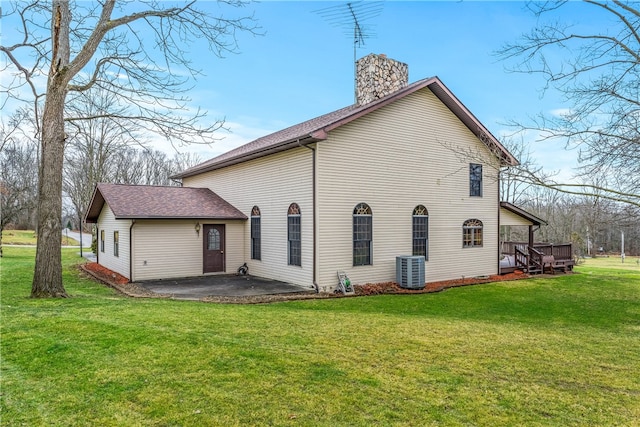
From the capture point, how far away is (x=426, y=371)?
4656 mm

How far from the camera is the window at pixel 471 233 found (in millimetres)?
15102

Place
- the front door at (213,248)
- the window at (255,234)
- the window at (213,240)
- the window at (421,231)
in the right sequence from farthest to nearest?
the window at (213,240) → the front door at (213,248) → the window at (255,234) → the window at (421,231)

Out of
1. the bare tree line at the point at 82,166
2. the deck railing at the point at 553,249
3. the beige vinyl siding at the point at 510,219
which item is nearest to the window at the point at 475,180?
the beige vinyl siding at the point at 510,219

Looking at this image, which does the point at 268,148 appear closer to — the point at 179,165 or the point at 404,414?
the point at 404,414

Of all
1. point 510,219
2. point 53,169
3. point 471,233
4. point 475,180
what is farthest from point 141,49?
point 510,219

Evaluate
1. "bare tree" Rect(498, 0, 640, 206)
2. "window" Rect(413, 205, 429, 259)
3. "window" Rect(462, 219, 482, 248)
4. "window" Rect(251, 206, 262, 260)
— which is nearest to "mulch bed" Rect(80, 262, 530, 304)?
"window" Rect(413, 205, 429, 259)

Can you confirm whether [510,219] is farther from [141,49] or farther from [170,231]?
[141,49]

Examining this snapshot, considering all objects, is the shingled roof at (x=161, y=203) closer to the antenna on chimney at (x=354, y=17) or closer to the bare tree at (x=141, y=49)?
the bare tree at (x=141, y=49)

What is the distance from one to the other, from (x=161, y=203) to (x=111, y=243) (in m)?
3.46

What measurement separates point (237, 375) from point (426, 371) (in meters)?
→ 2.18

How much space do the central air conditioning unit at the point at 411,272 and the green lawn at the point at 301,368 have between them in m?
4.05

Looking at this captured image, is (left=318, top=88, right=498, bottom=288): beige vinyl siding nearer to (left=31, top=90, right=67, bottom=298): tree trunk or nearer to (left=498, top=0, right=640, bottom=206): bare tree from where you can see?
(left=498, top=0, right=640, bottom=206): bare tree

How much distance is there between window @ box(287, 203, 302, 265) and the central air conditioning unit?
129 inches

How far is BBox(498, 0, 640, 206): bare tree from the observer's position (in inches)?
298
